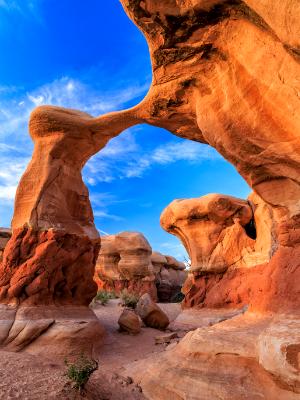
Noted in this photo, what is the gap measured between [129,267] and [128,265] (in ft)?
0.53

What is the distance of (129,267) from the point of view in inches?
888

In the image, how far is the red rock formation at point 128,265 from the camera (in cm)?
2269

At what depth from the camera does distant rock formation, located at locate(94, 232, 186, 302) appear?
2270cm

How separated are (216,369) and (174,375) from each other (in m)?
0.67

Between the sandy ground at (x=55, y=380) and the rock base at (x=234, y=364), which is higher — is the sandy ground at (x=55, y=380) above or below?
below

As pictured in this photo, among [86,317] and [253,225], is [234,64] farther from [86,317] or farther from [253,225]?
[253,225]

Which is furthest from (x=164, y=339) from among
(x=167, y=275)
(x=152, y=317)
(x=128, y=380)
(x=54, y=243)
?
(x=167, y=275)

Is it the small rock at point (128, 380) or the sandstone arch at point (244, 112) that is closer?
the sandstone arch at point (244, 112)

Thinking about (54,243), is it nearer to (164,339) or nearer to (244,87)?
(164,339)

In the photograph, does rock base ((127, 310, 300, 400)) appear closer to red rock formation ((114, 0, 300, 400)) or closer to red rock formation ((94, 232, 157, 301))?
red rock formation ((114, 0, 300, 400))

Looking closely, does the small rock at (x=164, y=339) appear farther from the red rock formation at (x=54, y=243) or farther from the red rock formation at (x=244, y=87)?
the red rock formation at (x=244, y=87)

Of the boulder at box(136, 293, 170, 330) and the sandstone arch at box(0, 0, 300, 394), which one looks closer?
the sandstone arch at box(0, 0, 300, 394)

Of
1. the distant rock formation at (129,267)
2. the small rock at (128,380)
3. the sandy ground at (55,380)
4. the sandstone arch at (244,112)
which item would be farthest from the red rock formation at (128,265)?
the small rock at (128,380)

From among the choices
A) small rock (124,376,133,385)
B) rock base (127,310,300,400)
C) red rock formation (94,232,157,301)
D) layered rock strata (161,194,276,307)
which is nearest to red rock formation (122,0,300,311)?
rock base (127,310,300,400)
